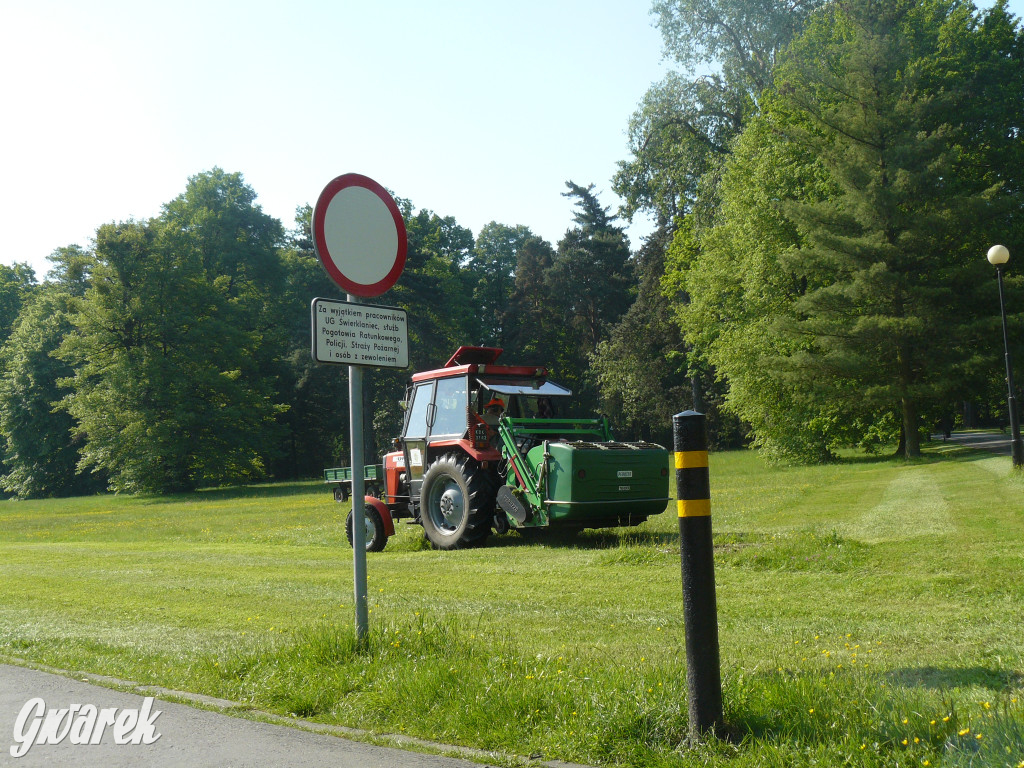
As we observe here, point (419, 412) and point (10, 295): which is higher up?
point (10, 295)

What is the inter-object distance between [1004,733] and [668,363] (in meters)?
57.4

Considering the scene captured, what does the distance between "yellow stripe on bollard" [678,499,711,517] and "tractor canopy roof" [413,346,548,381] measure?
414 inches

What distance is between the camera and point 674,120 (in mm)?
42875

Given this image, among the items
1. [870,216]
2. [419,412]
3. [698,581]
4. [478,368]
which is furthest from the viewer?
[870,216]

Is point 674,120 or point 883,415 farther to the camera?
point 674,120

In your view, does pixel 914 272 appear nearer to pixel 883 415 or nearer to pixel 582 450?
pixel 883 415

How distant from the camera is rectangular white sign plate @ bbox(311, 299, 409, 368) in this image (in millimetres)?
5715

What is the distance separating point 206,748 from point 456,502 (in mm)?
9823

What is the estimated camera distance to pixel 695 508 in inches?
155

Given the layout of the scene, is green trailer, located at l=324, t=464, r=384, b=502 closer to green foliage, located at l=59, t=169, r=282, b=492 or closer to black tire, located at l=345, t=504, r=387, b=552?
black tire, located at l=345, t=504, r=387, b=552

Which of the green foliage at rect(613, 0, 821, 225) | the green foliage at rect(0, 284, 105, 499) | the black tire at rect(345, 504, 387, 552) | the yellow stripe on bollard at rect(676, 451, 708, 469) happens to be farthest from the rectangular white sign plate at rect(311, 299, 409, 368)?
the green foliage at rect(0, 284, 105, 499)

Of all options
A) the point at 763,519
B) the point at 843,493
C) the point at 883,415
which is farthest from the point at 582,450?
the point at 883,415

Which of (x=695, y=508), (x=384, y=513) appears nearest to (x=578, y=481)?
(x=384, y=513)

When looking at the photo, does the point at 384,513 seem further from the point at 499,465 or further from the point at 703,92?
the point at 703,92
